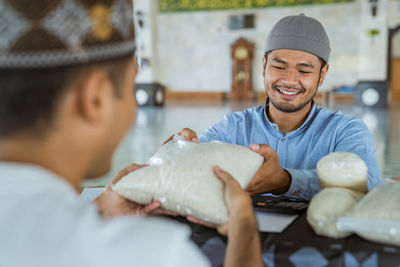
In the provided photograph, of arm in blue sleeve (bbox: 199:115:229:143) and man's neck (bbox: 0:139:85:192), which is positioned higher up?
man's neck (bbox: 0:139:85:192)

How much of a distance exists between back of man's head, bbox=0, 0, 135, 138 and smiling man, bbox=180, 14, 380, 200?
142cm

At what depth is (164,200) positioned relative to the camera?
1075 millimetres

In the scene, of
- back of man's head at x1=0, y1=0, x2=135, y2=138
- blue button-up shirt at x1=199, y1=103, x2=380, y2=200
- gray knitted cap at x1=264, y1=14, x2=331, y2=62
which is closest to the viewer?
back of man's head at x1=0, y1=0, x2=135, y2=138

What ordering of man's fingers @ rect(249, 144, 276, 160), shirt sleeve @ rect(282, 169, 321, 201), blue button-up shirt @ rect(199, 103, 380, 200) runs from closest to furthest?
man's fingers @ rect(249, 144, 276, 160) < shirt sleeve @ rect(282, 169, 321, 201) < blue button-up shirt @ rect(199, 103, 380, 200)

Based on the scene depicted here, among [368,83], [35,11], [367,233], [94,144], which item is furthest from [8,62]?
[368,83]

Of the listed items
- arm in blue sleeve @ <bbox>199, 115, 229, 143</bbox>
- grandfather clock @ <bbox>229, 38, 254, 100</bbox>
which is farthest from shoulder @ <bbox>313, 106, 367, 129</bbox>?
grandfather clock @ <bbox>229, 38, 254, 100</bbox>

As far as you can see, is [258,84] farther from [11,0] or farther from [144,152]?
[11,0]

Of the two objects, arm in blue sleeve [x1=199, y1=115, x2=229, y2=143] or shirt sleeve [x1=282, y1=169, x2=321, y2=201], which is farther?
arm in blue sleeve [x1=199, y1=115, x2=229, y2=143]

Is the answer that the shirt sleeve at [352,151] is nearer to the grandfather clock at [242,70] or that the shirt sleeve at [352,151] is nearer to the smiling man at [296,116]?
the smiling man at [296,116]

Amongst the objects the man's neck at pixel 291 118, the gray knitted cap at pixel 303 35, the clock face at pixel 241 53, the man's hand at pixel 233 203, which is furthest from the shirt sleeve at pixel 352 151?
the clock face at pixel 241 53

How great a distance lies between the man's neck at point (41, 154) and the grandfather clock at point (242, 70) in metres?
19.2

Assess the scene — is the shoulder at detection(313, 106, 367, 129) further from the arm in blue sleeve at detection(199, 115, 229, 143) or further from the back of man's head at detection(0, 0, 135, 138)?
the back of man's head at detection(0, 0, 135, 138)

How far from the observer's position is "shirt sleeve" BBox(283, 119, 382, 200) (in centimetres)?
153

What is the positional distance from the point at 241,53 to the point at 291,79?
58.3ft
